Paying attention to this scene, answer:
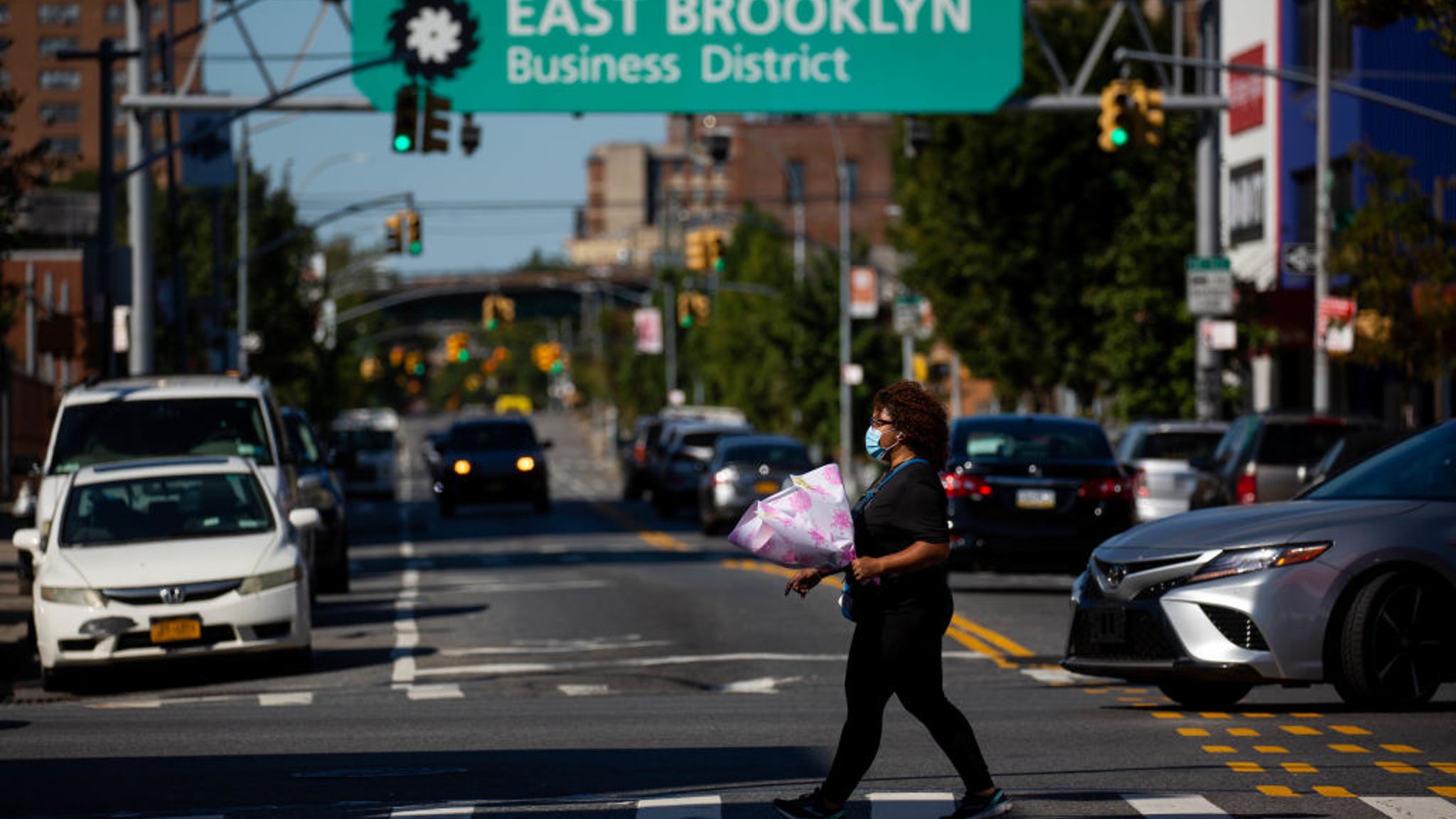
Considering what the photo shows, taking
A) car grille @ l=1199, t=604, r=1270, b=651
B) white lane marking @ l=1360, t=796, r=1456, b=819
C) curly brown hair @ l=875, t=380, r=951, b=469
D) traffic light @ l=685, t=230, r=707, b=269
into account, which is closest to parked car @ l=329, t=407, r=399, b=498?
traffic light @ l=685, t=230, r=707, b=269

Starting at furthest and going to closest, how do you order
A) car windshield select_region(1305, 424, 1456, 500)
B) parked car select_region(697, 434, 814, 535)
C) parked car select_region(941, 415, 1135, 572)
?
parked car select_region(697, 434, 814, 535) < parked car select_region(941, 415, 1135, 572) < car windshield select_region(1305, 424, 1456, 500)

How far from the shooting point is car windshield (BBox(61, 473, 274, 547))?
17.9 metres

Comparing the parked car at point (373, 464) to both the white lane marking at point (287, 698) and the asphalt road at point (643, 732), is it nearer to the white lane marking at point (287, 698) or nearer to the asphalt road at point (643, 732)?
the asphalt road at point (643, 732)

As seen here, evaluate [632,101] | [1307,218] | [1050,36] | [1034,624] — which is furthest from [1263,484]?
[1050,36]

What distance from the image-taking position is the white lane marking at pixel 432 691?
52.2 feet

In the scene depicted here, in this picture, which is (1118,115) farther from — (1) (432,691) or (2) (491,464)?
(2) (491,464)

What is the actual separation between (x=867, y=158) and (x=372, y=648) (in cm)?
12219

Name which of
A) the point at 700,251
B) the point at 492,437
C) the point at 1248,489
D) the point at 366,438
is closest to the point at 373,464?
the point at 366,438

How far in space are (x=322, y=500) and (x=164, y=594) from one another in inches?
291

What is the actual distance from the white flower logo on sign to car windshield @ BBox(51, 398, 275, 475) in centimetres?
1397

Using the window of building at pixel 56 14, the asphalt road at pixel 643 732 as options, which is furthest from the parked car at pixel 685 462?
the window of building at pixel 56 14

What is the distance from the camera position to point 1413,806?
991 cm

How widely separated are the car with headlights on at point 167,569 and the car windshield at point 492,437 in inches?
1146

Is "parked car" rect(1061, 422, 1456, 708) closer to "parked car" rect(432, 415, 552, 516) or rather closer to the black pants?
the black pants
